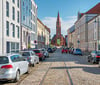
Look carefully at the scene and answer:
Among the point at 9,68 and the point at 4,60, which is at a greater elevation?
the point at 4,60

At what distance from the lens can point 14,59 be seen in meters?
9.29

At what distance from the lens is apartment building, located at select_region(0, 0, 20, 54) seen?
2531 centimetres

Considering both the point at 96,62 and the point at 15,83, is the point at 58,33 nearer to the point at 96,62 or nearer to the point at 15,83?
the point at 96,62

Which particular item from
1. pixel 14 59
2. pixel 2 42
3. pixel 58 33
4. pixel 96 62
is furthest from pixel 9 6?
pixel 58 33

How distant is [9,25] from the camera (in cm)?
2828

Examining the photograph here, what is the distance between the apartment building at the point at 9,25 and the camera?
25.3 metres

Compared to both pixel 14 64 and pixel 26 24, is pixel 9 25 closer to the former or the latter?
pixel 26 24

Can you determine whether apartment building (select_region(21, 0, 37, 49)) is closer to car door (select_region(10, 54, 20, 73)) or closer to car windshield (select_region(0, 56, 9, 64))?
car door (select_region(10, 54, 20, 73))

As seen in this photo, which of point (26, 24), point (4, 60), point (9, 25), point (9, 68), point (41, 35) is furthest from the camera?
point (41, 35)

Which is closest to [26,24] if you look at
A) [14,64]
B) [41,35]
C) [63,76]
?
[41,35]

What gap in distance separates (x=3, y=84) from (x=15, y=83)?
59cm

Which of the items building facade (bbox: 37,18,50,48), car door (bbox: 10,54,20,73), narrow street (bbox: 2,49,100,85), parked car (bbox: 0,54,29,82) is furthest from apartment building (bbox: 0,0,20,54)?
building facade (bbox: 37,18,50,48)

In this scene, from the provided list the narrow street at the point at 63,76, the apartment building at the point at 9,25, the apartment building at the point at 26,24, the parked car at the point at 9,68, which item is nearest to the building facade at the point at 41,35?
the apartment building at the point at 26,24

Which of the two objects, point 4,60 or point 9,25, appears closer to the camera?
point 4,60
